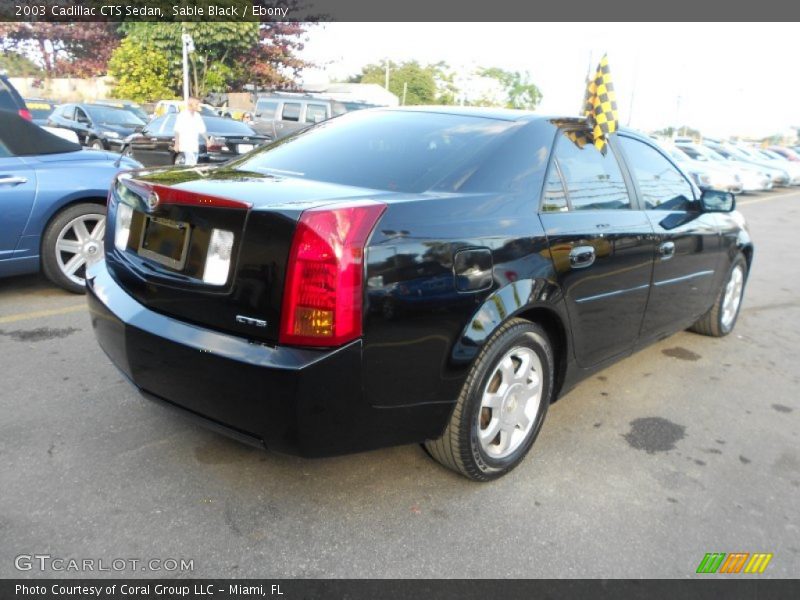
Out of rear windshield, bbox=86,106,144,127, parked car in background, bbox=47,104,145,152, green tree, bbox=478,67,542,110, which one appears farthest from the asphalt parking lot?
green tree, bbox=478,67,542,110

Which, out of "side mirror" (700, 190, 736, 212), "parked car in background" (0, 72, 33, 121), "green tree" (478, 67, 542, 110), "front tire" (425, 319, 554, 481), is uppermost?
"green tree" (478, 67, 542, 110)

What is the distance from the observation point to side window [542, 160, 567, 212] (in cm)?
290

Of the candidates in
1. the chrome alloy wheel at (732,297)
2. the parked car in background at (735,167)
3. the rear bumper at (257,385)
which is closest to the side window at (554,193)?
the rear bumper at (257,385)

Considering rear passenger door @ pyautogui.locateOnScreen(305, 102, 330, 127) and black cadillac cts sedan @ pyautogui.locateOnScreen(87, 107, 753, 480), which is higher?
rear passenger door @ pyautogui.locateOnScreen(305, 102, 330, 127)

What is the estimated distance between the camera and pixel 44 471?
8.83 feet

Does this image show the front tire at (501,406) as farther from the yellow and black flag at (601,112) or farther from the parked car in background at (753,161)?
the parked car in background at (753,161)

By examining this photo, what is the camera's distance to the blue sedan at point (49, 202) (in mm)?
4672

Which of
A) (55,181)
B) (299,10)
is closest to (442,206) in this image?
(55,181)

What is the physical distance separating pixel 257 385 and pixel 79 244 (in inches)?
143

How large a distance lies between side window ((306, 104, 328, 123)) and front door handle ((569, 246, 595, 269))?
15171 millimetres

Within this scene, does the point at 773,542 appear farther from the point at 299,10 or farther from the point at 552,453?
the point at 299,10

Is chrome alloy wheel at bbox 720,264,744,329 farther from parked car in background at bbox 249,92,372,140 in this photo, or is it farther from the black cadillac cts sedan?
parked car in background at bbox 249,92,372,140

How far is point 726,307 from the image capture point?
5.13 meters

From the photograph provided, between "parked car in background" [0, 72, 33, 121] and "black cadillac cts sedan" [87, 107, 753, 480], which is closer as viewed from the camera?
"black cadillac cts sedan" [87, 107, 753, 480]
